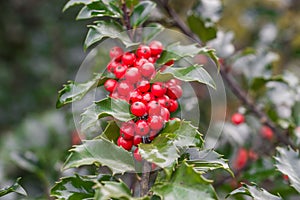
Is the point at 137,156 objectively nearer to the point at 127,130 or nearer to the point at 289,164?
the point at 127,130

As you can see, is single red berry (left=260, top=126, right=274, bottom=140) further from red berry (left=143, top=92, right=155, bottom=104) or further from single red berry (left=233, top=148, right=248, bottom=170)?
red berry (left=143, top=92, right=155, bottom=104)

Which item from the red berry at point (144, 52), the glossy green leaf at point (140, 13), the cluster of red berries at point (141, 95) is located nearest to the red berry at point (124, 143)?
the cluster of red berries at point (141, 95)

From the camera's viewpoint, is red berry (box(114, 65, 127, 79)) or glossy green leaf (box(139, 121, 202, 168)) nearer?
glossy green leaf (box(139, 121, 202, 168))

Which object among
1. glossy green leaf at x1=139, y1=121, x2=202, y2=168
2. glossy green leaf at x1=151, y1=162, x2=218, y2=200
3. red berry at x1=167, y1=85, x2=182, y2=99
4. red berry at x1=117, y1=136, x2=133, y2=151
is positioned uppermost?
red berry at x1=167, y1=85, x2=182, y2=99

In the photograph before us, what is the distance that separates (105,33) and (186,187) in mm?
432

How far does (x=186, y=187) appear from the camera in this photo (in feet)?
2.80

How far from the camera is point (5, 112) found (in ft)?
10.3

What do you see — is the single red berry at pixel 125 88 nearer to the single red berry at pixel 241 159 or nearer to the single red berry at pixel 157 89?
the single red berry at pixel 157 89

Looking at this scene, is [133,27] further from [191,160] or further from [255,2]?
[255,2]

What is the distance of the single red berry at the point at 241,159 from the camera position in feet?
5.65

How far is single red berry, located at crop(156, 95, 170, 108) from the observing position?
39.3 inches

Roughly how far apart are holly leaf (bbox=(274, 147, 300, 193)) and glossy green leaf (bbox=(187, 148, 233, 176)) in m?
0.21

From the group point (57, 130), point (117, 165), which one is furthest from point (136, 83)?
point (57, 130)

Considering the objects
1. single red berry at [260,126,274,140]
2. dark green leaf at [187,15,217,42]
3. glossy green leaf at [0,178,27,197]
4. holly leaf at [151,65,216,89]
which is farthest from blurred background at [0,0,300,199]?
holly leaf at [151,65,216,89]
